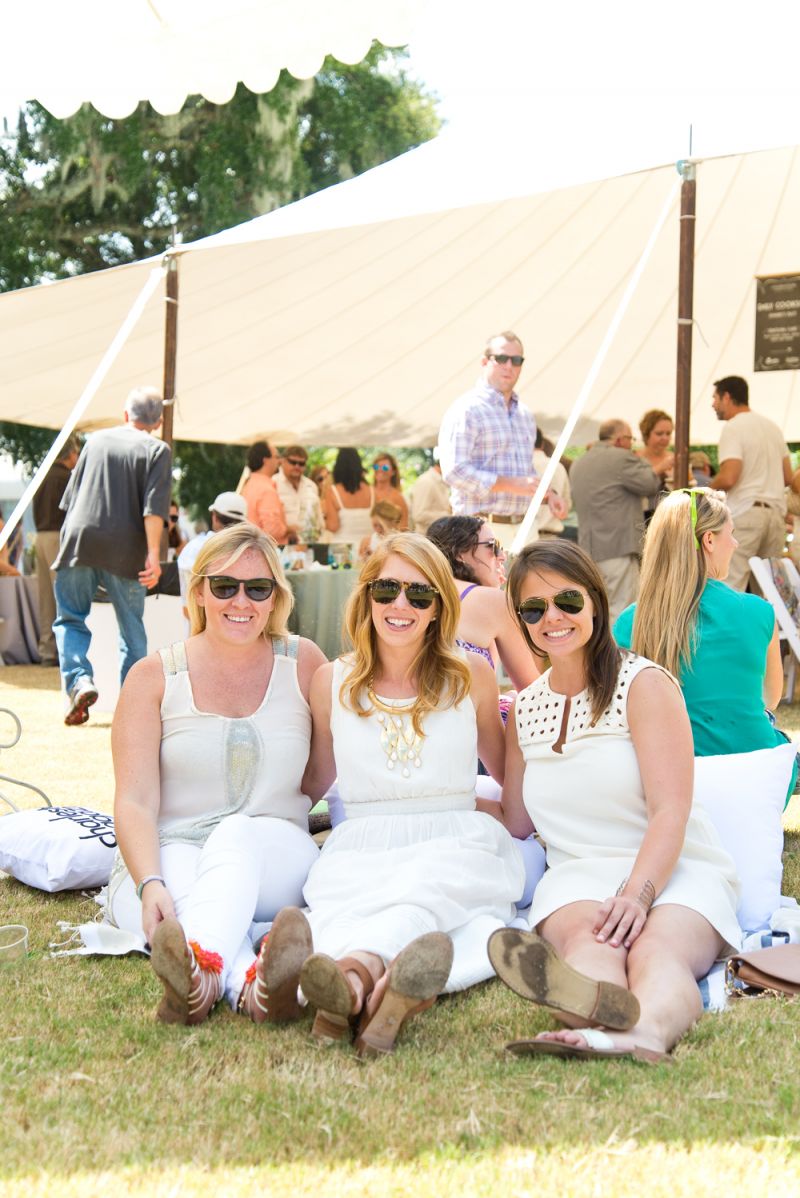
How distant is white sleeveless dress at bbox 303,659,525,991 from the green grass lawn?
0.54ft

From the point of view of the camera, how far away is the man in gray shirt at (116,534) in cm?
620

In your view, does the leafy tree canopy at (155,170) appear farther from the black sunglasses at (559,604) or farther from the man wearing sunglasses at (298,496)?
the black sunglasses at (559,604)

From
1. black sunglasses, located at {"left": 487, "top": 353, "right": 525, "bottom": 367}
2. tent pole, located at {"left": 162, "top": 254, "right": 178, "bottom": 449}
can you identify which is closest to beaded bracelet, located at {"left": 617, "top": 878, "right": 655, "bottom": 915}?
black sunglasses, located at {"left": 487, "top": 353, "right": 525, "bottom": 367}

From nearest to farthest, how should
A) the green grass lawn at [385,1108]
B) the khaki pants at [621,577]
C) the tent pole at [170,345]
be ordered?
the green grass lawn at [385,1108], the tent pole at [170,345], the khaki pants at [621,577]

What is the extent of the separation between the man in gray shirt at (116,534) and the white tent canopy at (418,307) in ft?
3.32

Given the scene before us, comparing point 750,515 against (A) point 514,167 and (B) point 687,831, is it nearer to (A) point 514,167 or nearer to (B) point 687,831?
(A) point 514,167

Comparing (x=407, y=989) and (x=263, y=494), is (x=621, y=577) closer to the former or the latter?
(x=263, y=494)

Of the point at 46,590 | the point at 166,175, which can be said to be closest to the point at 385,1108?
the point at 46,590

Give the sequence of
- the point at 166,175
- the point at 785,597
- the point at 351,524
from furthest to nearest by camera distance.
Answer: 1. the point at 166,175
2. the point at 351,524
3. the point at 785,597

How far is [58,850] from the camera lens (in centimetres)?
325

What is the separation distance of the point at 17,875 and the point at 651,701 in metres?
1.72

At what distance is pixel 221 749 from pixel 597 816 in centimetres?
79

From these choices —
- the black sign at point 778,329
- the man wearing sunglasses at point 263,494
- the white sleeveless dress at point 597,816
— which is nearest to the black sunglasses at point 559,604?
the white sleeveless dress at point 597,816

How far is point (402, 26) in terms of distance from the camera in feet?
9.80
